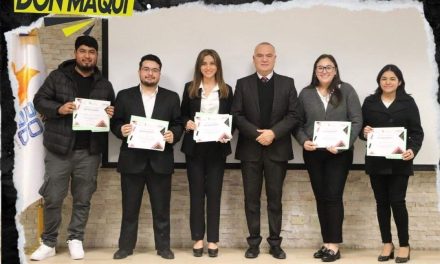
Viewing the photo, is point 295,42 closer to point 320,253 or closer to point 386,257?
point 320,253

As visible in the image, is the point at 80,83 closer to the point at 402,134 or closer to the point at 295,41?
the point at 295,41

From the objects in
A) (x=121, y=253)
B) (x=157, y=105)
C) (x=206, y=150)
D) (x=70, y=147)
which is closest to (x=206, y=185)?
(x=206, y=150)

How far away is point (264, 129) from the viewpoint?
155 inches

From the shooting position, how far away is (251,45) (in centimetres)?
430

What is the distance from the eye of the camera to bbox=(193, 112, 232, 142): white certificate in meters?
3.87

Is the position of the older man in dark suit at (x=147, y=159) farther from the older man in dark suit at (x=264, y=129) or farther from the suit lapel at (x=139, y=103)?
the older man in dark suit at (x=264, y=129)

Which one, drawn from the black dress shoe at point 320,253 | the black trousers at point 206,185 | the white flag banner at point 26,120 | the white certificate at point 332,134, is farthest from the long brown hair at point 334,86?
the white flag banner at point 26,120

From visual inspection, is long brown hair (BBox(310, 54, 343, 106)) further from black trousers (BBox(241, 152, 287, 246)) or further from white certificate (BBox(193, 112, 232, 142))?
white certificate (BBox(193, 112, 232, 142))

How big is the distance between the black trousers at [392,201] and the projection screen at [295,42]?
452 millimetres

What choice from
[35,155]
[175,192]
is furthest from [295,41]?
[35,155]

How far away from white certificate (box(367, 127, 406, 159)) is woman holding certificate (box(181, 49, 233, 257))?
1.14 m

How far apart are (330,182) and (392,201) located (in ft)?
1.62

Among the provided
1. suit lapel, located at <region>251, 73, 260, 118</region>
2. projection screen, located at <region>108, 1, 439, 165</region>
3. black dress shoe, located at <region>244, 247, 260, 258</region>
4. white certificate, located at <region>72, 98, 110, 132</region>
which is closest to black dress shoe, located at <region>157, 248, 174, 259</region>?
black dress shoe, located at <region>244, 247, 260, 258</region>

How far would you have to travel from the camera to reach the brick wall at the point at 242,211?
4379mm
